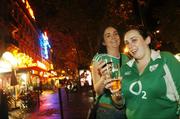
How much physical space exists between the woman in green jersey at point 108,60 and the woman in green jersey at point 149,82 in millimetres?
465

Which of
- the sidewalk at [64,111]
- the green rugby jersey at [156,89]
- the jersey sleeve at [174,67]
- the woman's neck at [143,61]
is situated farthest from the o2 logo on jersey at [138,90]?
the sidewalk at [64,111]

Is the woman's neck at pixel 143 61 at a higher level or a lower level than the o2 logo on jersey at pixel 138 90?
higher

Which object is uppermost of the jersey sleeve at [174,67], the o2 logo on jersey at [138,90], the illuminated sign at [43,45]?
the illuminated sign at [43,45]

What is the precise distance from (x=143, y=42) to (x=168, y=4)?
12.6 m

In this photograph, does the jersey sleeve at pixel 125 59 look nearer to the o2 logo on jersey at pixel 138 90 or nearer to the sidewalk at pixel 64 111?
the o2 logo on jersey at pixel 138 90

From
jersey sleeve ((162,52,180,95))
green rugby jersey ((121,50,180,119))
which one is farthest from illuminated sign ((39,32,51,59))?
jersey sleeve ((162,52,180,95))

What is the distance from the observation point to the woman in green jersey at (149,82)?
3387 mm

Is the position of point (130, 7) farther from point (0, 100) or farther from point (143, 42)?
point (143, 42)

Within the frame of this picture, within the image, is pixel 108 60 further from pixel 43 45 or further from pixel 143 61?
pixel 43 45

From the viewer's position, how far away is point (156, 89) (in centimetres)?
338

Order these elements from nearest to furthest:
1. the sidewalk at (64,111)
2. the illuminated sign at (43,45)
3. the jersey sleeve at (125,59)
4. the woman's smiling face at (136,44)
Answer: the woman's smiling face at (136,44), the jersey sleeve at (125,59), the sidewalk at (64,111), the illuminated sign at (43,45)

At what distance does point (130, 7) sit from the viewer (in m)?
16.7

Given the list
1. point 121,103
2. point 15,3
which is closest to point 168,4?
point 121,103

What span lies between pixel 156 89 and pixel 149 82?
0.09 meters
